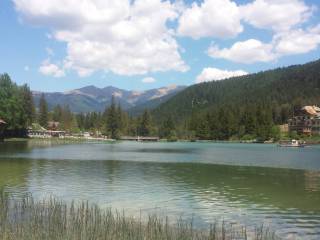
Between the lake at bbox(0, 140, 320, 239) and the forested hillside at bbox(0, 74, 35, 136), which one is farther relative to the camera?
the forested hillside at bbox(0, 74, 35, 136)

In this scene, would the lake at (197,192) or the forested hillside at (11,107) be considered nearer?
the lake at (197,192)

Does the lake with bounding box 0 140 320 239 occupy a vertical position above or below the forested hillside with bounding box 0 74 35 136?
below

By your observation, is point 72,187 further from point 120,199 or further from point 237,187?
point 237,187

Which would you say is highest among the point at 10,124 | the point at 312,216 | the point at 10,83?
the point at 10,83

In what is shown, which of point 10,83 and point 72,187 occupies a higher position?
point 10,83

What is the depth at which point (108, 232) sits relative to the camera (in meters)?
19.2

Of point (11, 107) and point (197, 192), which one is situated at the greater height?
point (11, 107)

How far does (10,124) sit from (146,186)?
13318cm

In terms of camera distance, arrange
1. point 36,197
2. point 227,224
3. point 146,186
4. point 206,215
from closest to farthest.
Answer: point 227,224 → point 206,215 → point 36,197 → point 146,186

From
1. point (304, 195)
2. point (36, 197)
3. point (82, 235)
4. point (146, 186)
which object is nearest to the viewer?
point (82, 235)

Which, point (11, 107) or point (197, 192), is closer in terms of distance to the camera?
point (197, 192)

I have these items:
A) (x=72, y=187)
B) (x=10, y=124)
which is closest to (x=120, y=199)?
(x=72, y=187)

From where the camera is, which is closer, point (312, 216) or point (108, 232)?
point (108, 232)

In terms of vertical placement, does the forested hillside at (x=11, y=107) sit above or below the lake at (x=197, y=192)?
above
